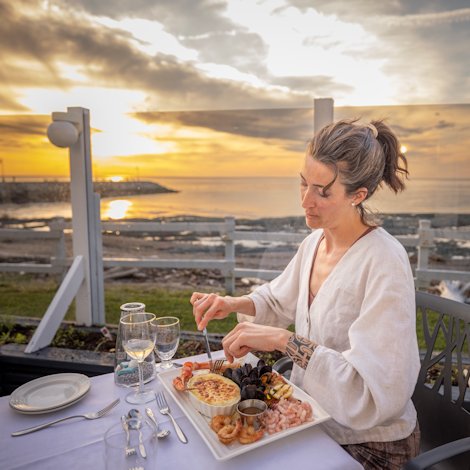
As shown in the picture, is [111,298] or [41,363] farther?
[111,298]

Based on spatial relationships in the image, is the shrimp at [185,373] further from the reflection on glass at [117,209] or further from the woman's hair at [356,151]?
the reflection on glass at [117,209]

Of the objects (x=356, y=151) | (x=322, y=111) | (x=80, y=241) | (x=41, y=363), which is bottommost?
(x=41, y=363)

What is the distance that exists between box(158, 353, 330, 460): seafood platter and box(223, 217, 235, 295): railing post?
6.87 feet

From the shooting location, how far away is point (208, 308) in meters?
1.61

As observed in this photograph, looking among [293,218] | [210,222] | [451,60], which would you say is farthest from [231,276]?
[451,60]

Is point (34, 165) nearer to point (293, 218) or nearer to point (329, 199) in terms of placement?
point (293, 218)

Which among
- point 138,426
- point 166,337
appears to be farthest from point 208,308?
point 138,426

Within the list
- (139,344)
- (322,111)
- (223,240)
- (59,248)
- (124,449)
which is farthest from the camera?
(59,248)

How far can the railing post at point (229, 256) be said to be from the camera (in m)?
3.35

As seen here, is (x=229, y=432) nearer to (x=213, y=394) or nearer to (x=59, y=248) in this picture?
(x=213, y=394)

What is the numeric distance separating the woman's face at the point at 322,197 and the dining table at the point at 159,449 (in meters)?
0.70

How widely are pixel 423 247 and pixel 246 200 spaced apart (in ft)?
4.75

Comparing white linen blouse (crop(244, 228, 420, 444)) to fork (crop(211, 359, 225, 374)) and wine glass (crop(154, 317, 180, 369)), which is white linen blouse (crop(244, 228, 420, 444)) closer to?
fork (crop(211, 359, 225, 374))

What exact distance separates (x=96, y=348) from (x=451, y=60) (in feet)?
11.4
